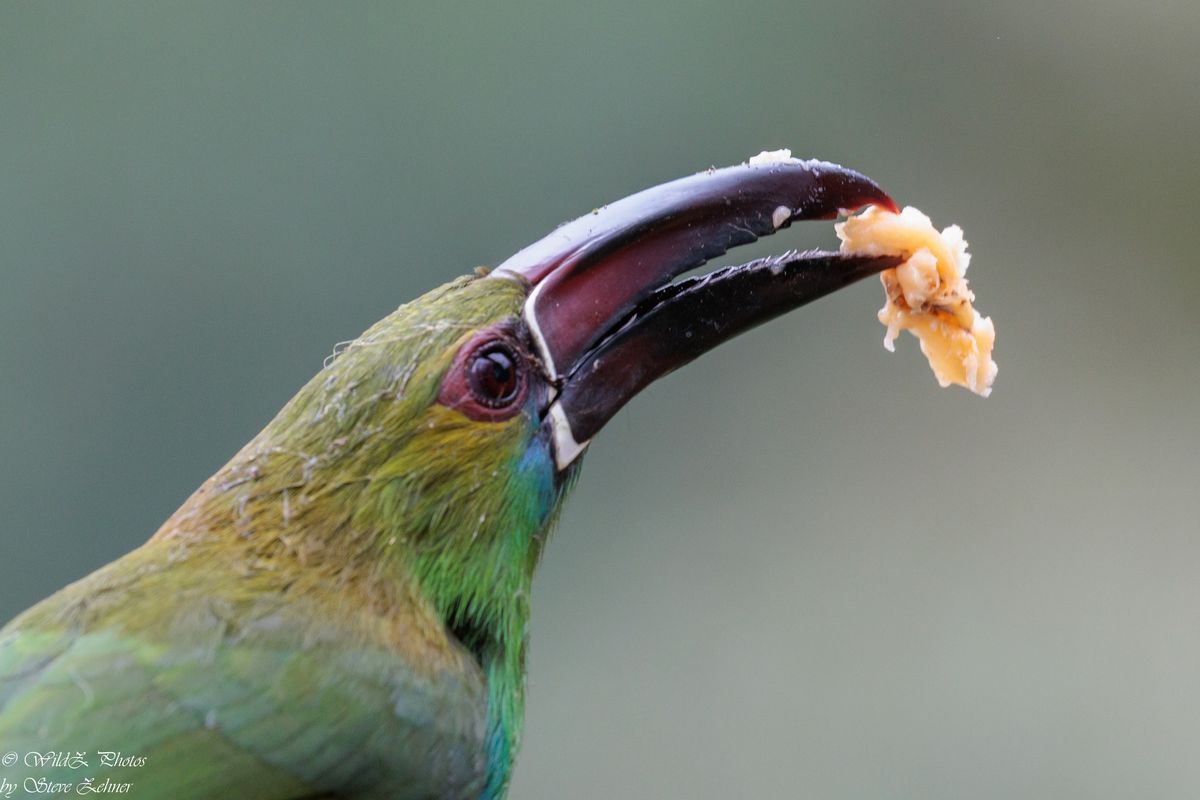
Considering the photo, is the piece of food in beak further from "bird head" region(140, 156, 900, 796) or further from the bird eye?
the bird eye

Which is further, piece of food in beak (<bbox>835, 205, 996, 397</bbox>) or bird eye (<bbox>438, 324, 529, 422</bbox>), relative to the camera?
piece of food in beak (<bbox>835, 205, 996, 397</bbox>)

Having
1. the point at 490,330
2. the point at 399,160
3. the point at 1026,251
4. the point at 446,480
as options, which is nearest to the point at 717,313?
the point at 490,330

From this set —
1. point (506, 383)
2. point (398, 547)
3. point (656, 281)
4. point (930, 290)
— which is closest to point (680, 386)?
point (930, 290)

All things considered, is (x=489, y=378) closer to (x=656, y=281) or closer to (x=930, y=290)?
(x=656, y=281)

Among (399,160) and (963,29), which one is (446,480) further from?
(963,29)

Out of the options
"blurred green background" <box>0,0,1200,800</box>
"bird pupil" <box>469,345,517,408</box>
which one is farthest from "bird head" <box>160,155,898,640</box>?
"blurred green background" <box>0,0,1200,800</box>

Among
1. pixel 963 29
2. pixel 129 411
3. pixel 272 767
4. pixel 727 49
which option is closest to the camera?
pixel 272 767
